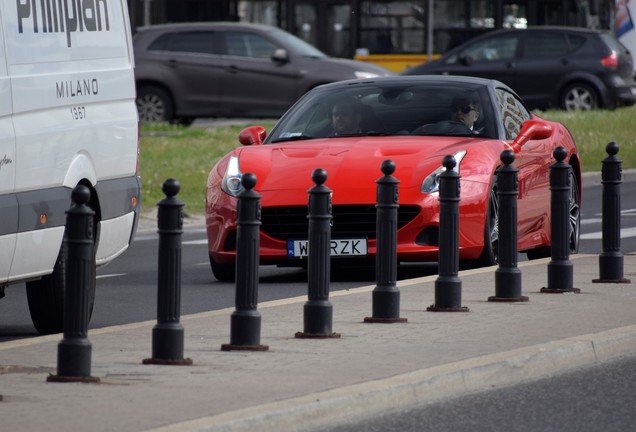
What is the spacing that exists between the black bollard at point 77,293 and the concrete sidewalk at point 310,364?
0.09m

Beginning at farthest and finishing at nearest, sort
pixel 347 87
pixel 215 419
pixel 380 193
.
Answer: pixel 347 87 → pixel 380 193 → pixel 215 419

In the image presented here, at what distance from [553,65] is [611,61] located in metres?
1.23

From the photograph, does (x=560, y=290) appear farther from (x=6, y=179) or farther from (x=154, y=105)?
(x=154, y=105)

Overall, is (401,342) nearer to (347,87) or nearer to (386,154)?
(386,154)

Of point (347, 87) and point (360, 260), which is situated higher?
point (347, 87)

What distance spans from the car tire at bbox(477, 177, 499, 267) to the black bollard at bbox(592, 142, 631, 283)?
0.94m

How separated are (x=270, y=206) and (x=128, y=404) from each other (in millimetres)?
5137

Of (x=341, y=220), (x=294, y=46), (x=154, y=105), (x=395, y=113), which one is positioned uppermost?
(x=395, y=113)

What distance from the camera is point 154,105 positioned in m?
30.1

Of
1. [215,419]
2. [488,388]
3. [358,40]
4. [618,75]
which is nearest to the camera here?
[215,419]

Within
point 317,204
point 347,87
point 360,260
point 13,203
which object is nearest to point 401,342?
point 317,204

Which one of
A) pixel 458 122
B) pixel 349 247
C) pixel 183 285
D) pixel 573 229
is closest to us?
pixel 349 247

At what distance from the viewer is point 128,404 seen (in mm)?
6789

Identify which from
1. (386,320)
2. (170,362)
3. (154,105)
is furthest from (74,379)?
(154,105)
